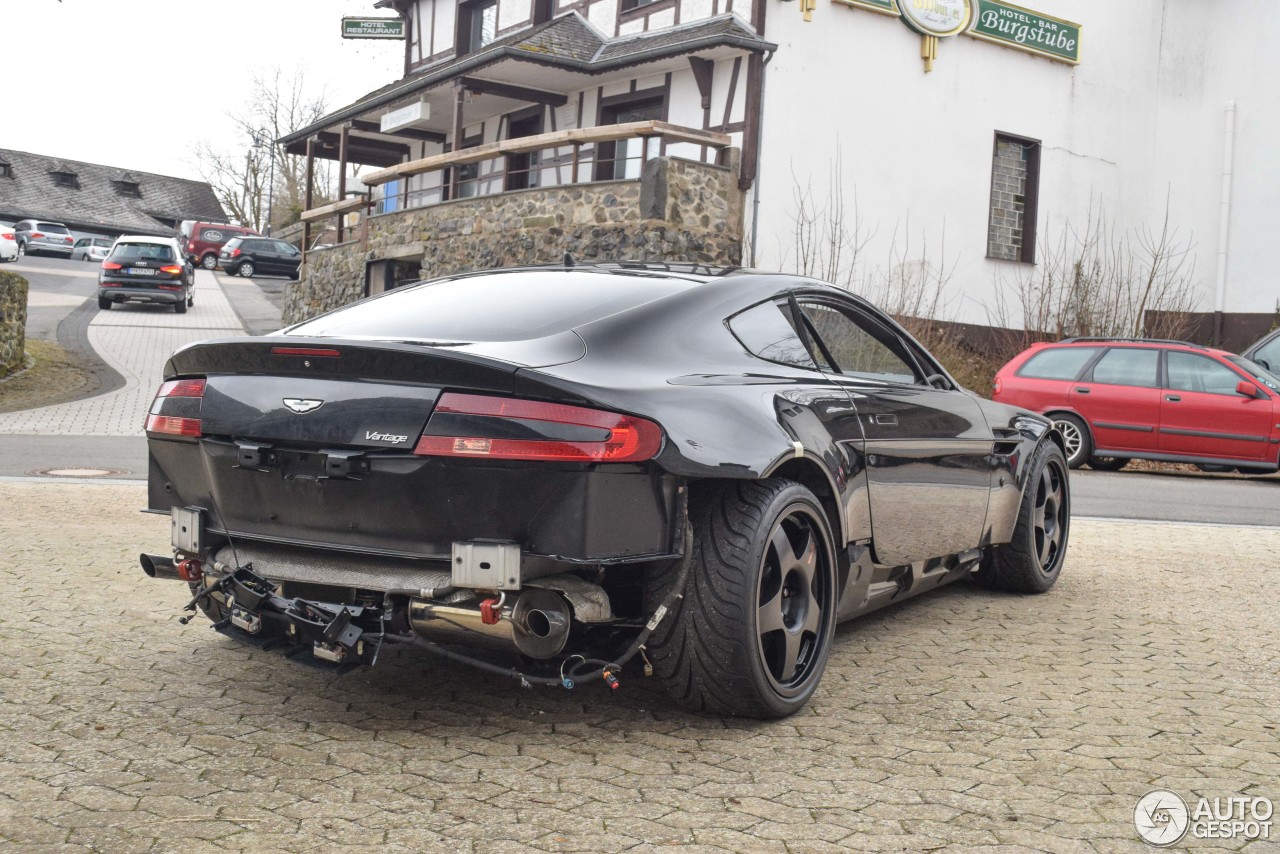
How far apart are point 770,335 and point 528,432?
4.38 ft

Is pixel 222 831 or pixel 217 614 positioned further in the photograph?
pixel 217 614

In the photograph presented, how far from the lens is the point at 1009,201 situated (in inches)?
926

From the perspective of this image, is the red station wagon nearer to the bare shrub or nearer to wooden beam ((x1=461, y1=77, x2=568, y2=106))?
the bare shrub

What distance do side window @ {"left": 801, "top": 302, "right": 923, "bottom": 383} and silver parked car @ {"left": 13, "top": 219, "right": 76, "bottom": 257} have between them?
190ft

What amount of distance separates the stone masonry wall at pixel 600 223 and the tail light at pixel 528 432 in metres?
13.1

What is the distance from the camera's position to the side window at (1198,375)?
14430 millimetres

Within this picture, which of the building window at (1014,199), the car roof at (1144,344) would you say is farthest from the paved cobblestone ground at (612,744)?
the building window at (1014,199)

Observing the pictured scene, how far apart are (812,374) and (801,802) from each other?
1697mm

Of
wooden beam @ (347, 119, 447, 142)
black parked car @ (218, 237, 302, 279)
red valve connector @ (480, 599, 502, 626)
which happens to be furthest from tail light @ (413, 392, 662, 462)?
black parked car @ (218, 237, 302, 279)

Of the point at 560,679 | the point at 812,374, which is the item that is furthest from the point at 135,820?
the point at 812,374

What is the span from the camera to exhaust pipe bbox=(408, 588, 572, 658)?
136 inches

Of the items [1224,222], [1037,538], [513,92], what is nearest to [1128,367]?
[1037,538]

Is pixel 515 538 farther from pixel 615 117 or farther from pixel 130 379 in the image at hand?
pixel 615 117

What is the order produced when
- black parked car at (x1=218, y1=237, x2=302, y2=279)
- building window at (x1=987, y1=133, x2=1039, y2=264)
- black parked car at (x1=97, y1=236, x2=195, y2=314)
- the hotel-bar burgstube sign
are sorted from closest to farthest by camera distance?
the hotel-bar burgstube sign → building window at (x1=987, y1=133, x2=1039, y2=264) → black parked car at (x1=97, y1=236, x2=195, y2=314) → black parked car at (x1=218, y1=237, x2=302, y2=279)
